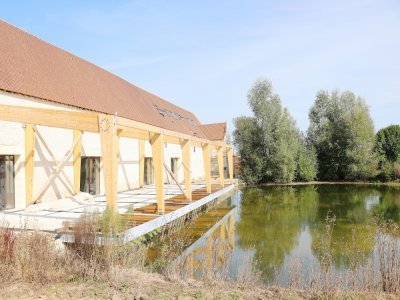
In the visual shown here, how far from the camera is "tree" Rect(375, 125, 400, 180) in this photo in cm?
3028

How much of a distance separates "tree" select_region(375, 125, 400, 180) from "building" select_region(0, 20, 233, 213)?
18.3 meters

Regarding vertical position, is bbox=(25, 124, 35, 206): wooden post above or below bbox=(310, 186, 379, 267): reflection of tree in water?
above

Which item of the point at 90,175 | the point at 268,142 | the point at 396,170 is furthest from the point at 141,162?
the point at 396,170

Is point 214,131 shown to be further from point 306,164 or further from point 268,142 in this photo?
point 306,164

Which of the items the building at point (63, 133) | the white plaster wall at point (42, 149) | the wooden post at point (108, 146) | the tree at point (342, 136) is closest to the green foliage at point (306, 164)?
the tree at point (342, 136)

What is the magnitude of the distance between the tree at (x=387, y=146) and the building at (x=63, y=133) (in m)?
18.3

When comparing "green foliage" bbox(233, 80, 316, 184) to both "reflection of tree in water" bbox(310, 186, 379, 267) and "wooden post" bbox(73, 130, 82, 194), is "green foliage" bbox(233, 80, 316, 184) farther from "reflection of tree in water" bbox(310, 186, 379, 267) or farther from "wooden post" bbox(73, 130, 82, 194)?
"wooden post" bbox(73, 130, 82, 194)

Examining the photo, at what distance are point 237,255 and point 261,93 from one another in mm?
22758

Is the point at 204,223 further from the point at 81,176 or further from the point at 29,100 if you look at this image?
the point at 29,100

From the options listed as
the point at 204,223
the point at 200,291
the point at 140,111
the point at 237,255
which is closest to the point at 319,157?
the point at 140,111

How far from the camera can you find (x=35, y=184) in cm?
1151

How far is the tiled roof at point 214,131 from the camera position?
32812mm

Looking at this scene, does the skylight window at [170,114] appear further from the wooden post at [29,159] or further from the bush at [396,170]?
the bush at [396,170]

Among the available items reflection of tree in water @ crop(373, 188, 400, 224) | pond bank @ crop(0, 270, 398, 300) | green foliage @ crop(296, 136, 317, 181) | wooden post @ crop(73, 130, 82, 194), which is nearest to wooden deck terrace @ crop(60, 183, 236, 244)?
pond bank @ crop(0, 270, 398, 300)
